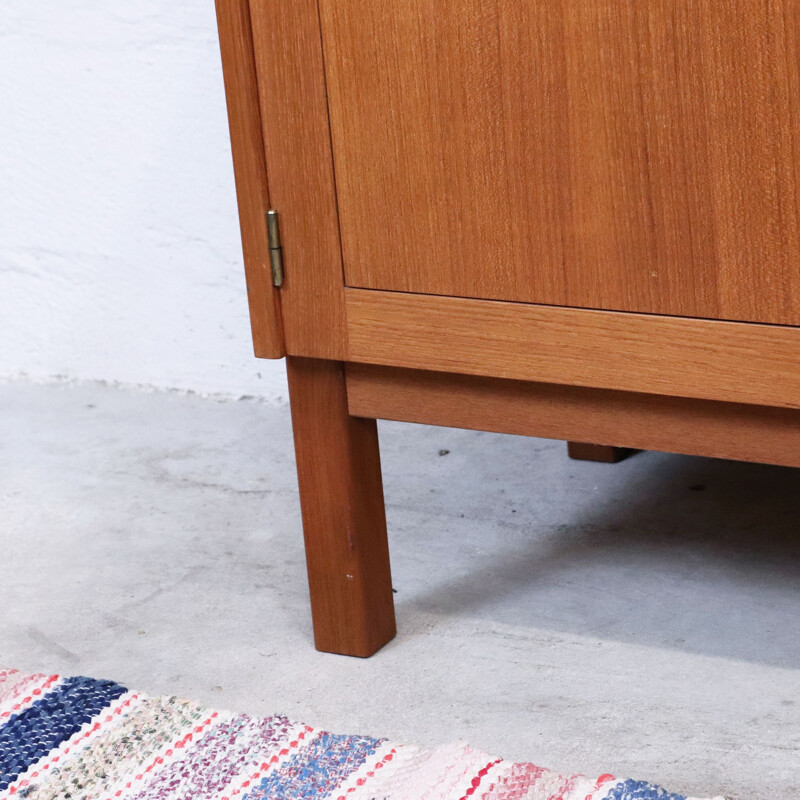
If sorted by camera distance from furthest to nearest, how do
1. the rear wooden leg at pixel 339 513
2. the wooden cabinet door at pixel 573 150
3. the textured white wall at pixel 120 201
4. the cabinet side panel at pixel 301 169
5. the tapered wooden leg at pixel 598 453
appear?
the textured white wall at pixel 120 201 < the tapered wooden leg at pixel 598 453 < the rear wooden leg at pixel 339 513 < the cabinet side panel at pixel 301 169 < the wooden cabinet door at pixel 573 150

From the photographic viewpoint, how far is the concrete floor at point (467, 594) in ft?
3.18

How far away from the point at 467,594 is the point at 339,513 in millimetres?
188

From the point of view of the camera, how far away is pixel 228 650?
1103mm

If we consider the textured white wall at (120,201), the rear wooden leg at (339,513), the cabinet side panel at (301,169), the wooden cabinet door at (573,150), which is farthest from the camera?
the textured white wall at (120,201)

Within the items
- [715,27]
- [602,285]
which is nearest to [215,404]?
[602,285]

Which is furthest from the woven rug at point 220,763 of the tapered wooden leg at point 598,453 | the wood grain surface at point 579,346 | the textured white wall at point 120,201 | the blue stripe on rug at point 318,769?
the textured white wall at point 120,201

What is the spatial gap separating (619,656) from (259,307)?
16.0 inches

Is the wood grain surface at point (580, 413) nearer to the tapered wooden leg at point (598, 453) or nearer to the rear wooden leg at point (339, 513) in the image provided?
the rear wooden leg at point (339, 513)

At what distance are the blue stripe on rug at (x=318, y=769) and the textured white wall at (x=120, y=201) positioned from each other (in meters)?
0.87

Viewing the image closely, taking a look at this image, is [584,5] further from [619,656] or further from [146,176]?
[146,176]

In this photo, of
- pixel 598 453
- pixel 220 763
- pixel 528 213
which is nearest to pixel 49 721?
pixel 220 763

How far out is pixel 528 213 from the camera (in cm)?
88

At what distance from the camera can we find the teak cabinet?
0.81m

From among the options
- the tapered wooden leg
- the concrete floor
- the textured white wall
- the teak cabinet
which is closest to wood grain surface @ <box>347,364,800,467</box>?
the teak cabinet
